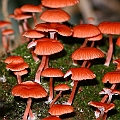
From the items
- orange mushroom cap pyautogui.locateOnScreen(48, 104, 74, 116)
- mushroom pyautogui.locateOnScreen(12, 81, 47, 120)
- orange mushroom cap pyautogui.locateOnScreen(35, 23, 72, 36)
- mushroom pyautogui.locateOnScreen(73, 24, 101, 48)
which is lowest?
orange mushroom cap pyautogui.locateOnScreen(48, 104, 74, 116)

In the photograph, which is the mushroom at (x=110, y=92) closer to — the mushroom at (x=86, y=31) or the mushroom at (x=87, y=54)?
the mushroom at (x=87, y=54)

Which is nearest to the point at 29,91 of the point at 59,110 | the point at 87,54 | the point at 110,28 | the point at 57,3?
the point at 59,110

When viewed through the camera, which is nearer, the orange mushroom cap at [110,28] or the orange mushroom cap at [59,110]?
the orange mushroom cap at [59,110]

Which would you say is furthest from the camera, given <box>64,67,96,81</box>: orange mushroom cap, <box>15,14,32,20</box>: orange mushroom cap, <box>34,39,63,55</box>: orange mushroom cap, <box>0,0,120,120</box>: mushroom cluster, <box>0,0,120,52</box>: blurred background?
<box>0,0,120,52</box>: blurred background

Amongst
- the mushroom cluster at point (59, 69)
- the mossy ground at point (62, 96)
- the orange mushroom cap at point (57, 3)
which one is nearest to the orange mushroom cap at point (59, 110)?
the mushroom cluster at point (59, 69)

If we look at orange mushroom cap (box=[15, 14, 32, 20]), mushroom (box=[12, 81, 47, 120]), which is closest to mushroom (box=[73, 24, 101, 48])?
mushroom (box=[12, 81, 47, 120])

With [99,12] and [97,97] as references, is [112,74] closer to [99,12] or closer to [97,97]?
[97,97]

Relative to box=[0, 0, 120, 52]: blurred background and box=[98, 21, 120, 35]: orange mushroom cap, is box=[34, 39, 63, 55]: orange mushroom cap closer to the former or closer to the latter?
box=[98, 21, 120, 35]: orange mushroom cap

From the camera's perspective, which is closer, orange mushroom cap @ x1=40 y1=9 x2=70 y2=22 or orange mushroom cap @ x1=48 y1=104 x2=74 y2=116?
orange mushroom cap @ x1=48 y1=104 x2=74 y2=116

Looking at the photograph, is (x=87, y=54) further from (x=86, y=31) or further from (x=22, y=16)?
(x=22, y=16)

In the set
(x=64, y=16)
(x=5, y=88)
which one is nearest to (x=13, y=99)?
(x=5, y=88)

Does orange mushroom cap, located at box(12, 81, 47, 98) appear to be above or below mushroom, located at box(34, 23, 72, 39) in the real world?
below
